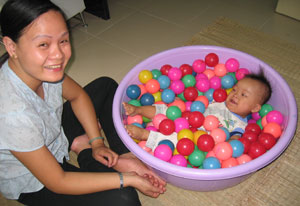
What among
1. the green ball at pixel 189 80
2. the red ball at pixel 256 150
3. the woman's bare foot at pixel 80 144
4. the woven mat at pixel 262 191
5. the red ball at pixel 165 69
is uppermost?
the red ball at pixel 165 69

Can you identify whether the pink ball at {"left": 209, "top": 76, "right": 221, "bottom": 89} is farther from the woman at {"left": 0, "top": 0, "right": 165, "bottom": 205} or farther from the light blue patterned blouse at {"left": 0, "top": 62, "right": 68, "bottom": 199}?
the light blue patterned blouse at {"left": 0, "top": 62, "right": 68, "bottom": 199}

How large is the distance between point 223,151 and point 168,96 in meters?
0.41

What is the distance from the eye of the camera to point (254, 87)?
3.95 ft

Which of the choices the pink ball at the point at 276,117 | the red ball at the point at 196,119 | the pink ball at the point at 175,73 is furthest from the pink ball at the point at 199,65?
the pink ball at the point at 276,117

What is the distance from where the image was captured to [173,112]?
1263 mm

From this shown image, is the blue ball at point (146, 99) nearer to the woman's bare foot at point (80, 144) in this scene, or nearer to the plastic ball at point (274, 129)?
the woman's bare foot at point (80, 144)

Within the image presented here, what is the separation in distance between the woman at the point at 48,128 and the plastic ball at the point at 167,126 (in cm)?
18

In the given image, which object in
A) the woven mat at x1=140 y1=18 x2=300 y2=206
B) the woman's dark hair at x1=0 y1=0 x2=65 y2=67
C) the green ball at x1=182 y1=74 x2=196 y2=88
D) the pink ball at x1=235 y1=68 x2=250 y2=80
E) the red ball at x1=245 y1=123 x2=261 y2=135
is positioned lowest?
the woven mat at x1=140 y1=18 x2=300 y2=206

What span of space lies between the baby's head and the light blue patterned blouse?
0.79m

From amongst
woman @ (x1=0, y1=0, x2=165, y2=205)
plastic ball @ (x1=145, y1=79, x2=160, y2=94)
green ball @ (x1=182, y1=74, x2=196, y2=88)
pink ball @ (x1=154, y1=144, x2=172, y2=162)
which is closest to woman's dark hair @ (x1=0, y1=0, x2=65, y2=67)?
woman @ (x1=0, y1=0, x2=165, y2=205)

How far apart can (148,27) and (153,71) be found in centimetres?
69

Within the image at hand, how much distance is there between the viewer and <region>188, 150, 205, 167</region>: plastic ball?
1097mm

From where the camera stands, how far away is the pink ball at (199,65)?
1474 mm

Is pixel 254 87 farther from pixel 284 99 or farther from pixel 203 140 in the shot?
pixel 203 140
